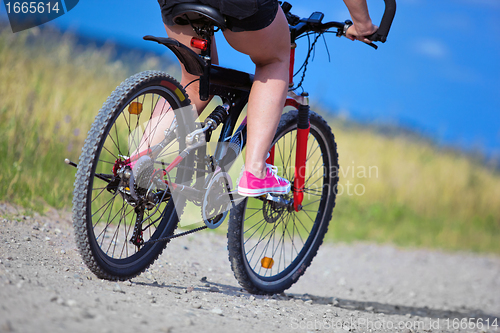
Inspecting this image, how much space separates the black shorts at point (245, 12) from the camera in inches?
73.9

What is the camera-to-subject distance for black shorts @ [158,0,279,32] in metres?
→ 1.88

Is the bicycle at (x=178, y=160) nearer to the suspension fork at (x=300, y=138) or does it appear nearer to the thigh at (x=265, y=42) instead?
the suspension fork at (x=300, y=138)

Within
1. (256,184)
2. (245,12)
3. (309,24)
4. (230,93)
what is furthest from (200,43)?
(309,24)

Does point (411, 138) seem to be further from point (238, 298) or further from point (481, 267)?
point (238, 298)

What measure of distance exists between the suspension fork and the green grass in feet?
6.63

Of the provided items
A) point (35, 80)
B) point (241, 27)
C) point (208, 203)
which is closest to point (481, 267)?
point (208, 203)

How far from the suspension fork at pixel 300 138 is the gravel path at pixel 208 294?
2.30ft

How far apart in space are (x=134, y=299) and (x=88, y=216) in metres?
0.42

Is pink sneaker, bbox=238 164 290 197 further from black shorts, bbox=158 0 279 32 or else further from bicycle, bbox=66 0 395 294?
black shorts, bbox=158 0 279 32

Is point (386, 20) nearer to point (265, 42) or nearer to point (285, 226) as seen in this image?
point (265, 42)

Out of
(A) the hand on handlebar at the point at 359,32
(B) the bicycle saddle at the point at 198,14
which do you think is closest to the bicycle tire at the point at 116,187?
(B) the bicycle saddle at the point at 198,14

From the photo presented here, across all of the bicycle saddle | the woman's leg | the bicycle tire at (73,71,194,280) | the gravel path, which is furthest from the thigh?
the gravel path

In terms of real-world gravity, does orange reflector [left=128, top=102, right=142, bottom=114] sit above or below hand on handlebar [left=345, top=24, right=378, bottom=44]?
below

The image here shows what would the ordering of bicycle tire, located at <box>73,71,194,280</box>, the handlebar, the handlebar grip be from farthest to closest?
the handlebar < the handlebar grip < bicycle tire, located at <box>73,71,194,280</box>
